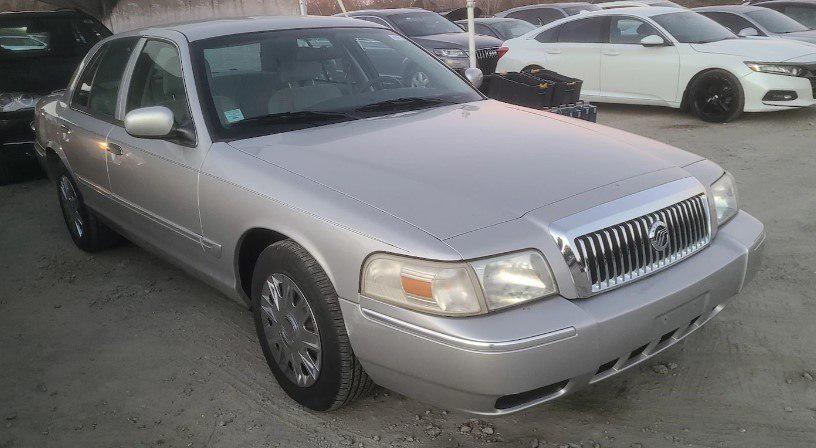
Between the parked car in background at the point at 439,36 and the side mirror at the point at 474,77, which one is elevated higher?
the side mirror at the point at 474,77

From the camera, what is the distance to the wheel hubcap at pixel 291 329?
9.02ft

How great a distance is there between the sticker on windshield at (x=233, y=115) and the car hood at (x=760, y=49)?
22.7ft

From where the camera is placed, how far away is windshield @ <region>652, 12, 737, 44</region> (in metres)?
8.88

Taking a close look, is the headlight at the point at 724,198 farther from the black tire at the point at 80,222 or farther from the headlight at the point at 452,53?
the headlight at the point at 452,53

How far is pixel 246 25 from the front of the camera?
3.80 metres

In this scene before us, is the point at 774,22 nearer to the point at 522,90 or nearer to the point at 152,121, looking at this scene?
the point at 522,90

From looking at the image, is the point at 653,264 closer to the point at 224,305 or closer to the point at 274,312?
the point at 274,312

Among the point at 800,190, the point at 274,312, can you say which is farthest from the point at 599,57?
the point at 274,312

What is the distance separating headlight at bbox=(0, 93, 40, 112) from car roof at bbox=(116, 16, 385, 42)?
11.8 feet

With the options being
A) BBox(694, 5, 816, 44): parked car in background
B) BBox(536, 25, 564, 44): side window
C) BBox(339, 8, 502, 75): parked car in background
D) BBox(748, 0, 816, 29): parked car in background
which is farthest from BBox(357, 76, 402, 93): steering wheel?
BBox(748, 0, 816, 29): parked car in background

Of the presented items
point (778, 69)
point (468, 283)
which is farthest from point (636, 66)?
point (468, 283)

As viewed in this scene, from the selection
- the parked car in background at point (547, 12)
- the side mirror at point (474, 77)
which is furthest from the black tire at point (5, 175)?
the parked car in background at point (547, 12)

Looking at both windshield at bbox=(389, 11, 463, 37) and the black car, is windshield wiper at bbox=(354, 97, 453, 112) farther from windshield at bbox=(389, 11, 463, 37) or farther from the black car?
windshield at bbox=(389, 11, 463, 37)

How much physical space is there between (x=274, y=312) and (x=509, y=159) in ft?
3.77
